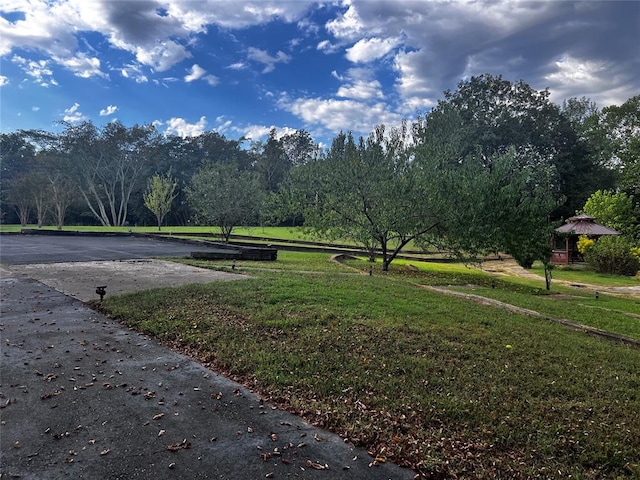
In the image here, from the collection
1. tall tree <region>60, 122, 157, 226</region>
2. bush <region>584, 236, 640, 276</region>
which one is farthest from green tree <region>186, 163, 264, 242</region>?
tall tree <region>60, 122, 157, 226</region>

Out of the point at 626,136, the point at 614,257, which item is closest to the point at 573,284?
the point at 614,257

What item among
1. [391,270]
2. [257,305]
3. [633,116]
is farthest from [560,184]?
[257,305]

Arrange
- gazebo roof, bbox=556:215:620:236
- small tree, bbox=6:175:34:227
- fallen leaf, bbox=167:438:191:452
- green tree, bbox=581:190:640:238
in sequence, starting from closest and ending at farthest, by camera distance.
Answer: fallen leaf, bbox=167:438:191:452 → gazebo roof, bbox=556:215:620:236 → green tree, bbox=581:190:640:238 → small tree, bbox=6:175:34:227

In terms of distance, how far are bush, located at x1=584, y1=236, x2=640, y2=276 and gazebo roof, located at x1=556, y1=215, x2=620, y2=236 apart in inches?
24.2

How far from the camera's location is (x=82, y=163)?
38.5m

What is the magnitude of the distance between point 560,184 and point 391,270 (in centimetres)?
2639

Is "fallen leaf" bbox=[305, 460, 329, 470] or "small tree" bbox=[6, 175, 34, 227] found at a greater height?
"small tree" bbox=[6, 175, 34, 227]

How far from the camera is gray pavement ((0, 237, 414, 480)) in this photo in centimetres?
255

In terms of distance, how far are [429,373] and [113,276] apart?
825 cm

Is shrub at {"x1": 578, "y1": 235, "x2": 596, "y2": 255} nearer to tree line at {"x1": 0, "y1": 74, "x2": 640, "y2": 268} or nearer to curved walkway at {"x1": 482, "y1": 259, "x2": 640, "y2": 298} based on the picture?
curved walkway at {"x1": 482, "y1": 259, "x2": 640, "y2": 298}

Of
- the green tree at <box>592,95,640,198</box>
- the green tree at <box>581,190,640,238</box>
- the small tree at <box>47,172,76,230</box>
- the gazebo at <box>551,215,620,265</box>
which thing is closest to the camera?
the gazebo at <box>551,215,620,265</box>

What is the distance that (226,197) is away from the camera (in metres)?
20.5

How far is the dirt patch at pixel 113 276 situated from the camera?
822 centimetres

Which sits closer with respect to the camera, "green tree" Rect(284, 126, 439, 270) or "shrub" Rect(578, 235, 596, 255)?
"green tree" Rect(284, 126, 439, 270)
